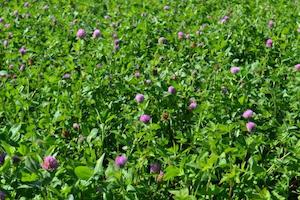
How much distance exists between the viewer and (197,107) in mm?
2555

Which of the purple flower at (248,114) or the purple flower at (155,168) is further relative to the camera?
the purple flower at (248,114)

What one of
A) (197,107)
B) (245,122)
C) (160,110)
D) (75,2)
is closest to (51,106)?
(160,110)

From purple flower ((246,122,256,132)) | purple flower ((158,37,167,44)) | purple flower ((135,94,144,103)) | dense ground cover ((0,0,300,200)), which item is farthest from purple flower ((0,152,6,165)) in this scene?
purple flower ((158,37,167,44))

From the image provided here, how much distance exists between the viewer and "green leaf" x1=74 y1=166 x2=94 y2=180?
65.9 inches

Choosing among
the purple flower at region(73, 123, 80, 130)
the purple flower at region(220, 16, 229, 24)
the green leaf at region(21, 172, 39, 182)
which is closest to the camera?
the green leaf at region(21, 172, 39, 182)

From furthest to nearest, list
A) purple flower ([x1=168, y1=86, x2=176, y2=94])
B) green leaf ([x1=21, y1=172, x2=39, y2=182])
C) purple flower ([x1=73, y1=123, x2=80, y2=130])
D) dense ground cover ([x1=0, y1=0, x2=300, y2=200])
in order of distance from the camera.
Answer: purple flower ([x1=168, y1=86, x2=176, y2=94]) < purple flower ([x1=73, y1=123, x2=80, y2=130]) < dense ground cover ([x1=0, y1=0, x2=300, y2=200]) < green leaf ([x1=21, y1=172, x2=39, y2=182])

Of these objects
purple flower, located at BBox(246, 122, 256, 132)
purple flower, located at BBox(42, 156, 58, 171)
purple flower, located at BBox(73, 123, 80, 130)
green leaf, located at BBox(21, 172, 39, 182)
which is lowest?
purple flower, located at BBox(73, 123, 80, 130)

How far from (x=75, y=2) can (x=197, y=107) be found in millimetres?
3575

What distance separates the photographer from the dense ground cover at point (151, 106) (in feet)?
6.14

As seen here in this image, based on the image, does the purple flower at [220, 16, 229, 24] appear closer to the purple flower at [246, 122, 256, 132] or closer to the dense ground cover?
the dense ground cover

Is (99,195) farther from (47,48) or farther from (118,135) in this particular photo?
(47,48)

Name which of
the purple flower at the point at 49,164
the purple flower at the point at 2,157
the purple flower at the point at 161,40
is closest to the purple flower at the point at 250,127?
the purple flower at the point at 49,164

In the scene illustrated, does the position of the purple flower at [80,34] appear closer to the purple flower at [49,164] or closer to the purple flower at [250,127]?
the purple flower at [250,127]

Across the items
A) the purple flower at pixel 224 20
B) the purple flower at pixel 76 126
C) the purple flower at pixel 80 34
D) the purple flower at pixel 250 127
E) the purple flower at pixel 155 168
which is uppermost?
the purple flower at pixel 250 127
